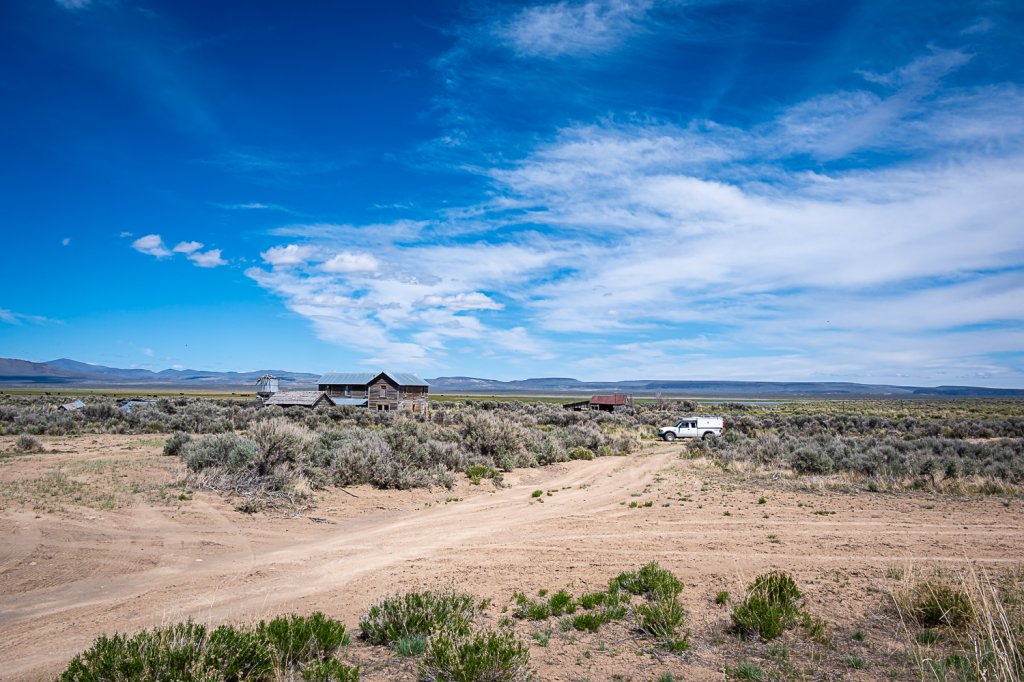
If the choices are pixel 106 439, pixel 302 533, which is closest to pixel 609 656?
pixel 302 533

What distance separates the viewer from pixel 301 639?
5758 millimetres

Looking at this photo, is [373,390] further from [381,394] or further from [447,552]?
[447,552]

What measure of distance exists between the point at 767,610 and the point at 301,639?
5208 millimetres

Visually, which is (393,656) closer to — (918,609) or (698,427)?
(918,609)

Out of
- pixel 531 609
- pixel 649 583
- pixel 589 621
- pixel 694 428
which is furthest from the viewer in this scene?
pixel 694 428

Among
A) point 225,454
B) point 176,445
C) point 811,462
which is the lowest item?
point 811,462

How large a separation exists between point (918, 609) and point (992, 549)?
452cm

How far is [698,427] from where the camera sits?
3612cm

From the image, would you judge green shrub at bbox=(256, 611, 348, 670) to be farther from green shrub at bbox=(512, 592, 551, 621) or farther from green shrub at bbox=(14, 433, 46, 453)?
green shrub at bbox=(14, 433, 46, 453)

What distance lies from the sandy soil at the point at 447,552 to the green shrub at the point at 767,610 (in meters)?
0.28

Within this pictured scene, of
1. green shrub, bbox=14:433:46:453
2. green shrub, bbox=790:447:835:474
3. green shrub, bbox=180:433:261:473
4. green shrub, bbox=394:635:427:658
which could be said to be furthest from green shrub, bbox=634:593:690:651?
green shrub, bbox=14:433:46:453

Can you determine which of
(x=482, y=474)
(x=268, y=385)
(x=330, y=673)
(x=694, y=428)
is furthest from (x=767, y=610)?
(x=268, y=385)

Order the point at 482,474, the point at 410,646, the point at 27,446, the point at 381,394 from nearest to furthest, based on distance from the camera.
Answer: the point at 410,646, the point at 482,474, the point at 27,446, the point at 381,394

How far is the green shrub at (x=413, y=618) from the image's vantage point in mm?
6387
